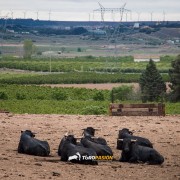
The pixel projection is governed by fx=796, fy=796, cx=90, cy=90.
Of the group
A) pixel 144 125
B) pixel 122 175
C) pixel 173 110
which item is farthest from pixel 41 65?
pixel 122 175

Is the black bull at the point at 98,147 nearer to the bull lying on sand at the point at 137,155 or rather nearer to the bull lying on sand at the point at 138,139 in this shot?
the bull lying on sand at the point at 137,155

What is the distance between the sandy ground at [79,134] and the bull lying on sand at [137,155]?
186 millimetres

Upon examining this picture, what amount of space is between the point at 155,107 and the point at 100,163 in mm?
10252

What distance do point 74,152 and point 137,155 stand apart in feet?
4.51

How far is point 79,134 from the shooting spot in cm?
1925

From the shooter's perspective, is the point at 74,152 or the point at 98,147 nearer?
the point at 74,152

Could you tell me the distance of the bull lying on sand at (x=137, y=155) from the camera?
1539 cm

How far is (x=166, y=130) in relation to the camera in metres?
20.9

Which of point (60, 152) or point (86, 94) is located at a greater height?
point (60, 152)

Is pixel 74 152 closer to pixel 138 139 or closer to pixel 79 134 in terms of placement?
pixel 138 139

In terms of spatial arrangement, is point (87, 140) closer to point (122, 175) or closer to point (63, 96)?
point (122, 175)

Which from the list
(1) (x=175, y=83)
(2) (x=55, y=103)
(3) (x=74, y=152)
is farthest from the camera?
(1) (x=175, y=83)

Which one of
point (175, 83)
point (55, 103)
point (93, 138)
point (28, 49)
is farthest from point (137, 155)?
point (28, 49)

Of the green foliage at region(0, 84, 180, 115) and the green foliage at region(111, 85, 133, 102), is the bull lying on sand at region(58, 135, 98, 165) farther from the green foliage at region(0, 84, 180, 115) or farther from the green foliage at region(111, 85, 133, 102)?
Answer: the green foliage at region(111, 85, 133, 102)
